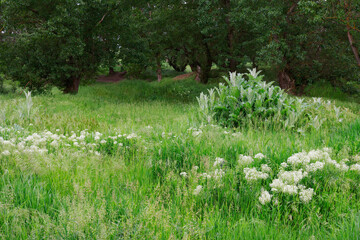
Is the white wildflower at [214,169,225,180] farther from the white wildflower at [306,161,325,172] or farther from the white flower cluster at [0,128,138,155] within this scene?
the white flower cluster at [0,128,138,155]

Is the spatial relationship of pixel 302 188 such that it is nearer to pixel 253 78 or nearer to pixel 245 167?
pixel 245 167

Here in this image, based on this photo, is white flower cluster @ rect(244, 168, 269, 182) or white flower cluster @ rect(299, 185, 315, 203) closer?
white flower cluster @ rect(299, 185, 315, 203)

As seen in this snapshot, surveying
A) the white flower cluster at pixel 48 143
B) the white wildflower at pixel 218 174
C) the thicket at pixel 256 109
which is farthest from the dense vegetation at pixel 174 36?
the white wildflower at pixel 218 174

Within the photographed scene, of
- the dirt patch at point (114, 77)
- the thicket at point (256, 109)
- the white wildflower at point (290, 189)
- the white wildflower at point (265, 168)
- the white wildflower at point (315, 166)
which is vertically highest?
the dirt patch at point (114, 77)

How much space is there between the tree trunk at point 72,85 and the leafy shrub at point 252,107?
36.4ft

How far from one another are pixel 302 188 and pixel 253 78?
4310mm

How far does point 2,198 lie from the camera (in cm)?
256

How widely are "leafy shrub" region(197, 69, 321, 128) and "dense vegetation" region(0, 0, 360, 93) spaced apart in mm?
7745

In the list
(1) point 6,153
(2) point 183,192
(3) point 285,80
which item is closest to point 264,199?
(2) point 183,192

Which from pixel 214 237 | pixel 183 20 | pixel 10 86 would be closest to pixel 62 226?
pixel 214 237

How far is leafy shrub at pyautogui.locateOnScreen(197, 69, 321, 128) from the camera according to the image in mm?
5805

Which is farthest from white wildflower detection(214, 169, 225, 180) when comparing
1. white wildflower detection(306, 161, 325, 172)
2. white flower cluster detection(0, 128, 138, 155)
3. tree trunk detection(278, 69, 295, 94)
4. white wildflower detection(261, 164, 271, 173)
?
tree trunk detection(278, 69, 295, 94)

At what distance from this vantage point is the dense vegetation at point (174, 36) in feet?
40.9

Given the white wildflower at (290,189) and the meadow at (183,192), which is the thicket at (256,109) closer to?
the meadow at (183,192)
